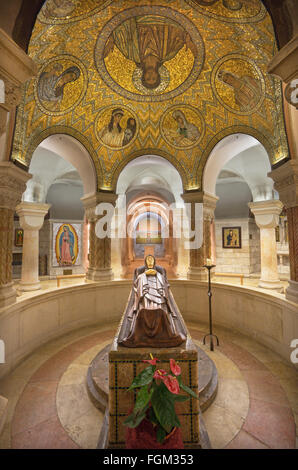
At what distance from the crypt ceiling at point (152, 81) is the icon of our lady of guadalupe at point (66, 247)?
4.92 m

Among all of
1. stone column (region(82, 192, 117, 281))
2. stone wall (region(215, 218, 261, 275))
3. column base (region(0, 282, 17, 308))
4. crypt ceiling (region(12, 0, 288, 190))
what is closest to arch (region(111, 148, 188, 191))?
crypt ceiling (region(12, 0, 288, 190))

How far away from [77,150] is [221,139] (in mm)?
4324

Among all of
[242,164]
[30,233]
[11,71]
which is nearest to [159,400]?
[11,71]

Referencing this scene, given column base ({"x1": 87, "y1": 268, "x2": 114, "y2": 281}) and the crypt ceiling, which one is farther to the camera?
column base ({"x1": 87, "y1": 268, "x2": 114, "y2": 281})

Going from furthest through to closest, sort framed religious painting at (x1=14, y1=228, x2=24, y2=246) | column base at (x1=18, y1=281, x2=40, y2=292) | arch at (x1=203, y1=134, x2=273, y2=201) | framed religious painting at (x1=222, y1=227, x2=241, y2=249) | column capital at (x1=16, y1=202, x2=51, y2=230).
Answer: framed religious painting at (x1=222, y1=227, x2=241, y2=249)
framed religious painting at (x1=14, y1=228, x2=24, y2=246)
arch at (x1=203, y1=134, x2=273, y2=201)
column capital at (x1=16, y1=202, x2=51, y2=230)
column base at (x1=18, y1=281, x2=40, y2=292)

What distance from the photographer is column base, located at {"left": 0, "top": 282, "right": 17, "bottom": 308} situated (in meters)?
4.14

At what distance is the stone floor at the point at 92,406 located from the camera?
2596 mm

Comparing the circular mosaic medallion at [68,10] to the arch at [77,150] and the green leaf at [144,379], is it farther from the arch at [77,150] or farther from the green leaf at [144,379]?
the green leaf at [144,379]

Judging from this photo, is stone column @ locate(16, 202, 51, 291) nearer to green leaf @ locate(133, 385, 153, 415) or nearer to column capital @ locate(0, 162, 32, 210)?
column capital @ locate(0, 162, 32, 210)

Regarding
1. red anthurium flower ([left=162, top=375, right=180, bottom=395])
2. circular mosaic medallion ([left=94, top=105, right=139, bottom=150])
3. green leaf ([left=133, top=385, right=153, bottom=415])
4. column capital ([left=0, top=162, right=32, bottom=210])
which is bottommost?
green leaf ([left=133, top=385, right=153, bottom=415])

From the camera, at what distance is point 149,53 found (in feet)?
17.3

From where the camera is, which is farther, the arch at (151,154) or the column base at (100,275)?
the arch at (151,154)

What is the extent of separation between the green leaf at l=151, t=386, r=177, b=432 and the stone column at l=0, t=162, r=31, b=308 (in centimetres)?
366

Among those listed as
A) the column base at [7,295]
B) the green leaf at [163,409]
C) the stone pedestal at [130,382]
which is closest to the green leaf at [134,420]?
the green leaf at [163,409]
